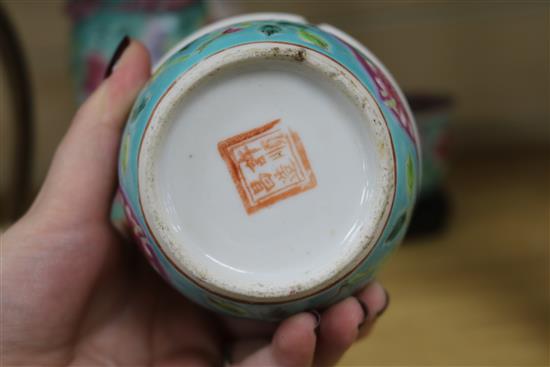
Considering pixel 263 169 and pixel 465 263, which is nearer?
pixel 263 169

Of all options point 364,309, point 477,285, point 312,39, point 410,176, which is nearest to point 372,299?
point 364,309

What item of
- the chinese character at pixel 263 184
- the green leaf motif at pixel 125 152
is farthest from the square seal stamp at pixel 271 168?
the green leaf motif at pixel 125 152

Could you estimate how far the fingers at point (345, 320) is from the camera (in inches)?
21.6

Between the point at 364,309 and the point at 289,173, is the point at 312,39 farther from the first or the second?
the point at 364,309

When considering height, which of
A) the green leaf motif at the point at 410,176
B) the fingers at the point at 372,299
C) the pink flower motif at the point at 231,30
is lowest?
the fingers at the point at 372,299

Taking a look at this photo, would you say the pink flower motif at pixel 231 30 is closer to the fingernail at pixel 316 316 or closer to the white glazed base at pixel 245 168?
the white glazed base at pixel 245 168

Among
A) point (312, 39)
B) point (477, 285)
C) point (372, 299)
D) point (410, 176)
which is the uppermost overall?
point (312, 39)

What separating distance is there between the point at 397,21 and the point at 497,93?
0.88 feet

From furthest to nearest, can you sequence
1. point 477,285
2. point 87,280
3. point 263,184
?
1. point 477,285
2. point 87,280
3. point 263,184

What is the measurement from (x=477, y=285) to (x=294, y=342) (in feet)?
1.73

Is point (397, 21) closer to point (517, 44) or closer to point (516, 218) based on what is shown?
point (517, 44)

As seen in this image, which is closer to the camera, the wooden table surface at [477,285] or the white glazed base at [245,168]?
the white glazed base at [245,168]

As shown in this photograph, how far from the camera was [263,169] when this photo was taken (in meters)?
0.51

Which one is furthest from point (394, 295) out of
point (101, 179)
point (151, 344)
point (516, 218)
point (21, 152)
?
point (21, 152)
